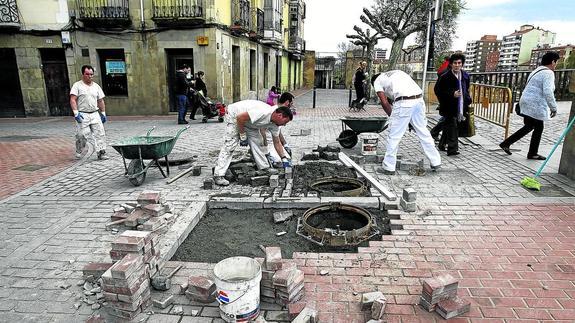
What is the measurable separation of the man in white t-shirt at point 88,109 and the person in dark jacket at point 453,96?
6.74m

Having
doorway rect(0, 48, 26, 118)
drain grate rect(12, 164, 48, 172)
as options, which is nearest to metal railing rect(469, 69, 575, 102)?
drain grate rect(12, 164, 48, 172)

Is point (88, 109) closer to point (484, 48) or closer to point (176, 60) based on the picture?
point (176, 60)

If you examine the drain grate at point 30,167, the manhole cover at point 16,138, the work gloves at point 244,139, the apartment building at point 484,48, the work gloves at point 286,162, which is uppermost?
the apartment building at point 484,48

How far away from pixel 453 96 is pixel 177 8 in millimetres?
11699

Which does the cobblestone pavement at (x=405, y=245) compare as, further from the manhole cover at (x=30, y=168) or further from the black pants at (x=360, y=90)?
the black pants at (x=360, y=90)

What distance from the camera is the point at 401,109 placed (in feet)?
20.3

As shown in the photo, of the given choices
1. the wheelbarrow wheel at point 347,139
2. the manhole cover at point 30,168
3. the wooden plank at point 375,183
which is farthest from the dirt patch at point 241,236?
the manhole cover at point 30,168

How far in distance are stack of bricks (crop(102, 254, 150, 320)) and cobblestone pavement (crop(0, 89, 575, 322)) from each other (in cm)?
22

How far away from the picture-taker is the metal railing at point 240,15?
1741cm

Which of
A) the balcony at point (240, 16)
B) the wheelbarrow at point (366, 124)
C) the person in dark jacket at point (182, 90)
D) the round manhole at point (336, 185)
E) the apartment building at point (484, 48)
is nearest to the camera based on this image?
the round manhole at point (336, 185)

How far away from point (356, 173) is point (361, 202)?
1.39 meters

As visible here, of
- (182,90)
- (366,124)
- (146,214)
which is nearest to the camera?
(146,214)

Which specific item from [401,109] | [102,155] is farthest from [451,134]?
[102,155]

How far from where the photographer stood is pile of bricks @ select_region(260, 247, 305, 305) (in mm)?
2930
